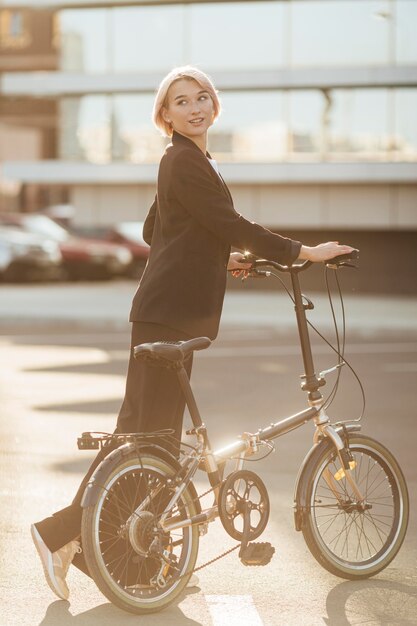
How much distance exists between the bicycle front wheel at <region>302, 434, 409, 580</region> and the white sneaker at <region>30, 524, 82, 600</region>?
95 cm

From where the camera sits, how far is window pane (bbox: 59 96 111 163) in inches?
1302

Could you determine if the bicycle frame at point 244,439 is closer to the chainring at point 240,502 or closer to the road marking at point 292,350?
the chainring at point 240,502

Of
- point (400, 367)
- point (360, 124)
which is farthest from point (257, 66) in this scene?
point (400, 367)

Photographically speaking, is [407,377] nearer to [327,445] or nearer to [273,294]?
[327,445]

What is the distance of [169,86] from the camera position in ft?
16.5

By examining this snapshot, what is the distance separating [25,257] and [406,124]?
955 cm

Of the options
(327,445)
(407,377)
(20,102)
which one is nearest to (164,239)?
(327,445)

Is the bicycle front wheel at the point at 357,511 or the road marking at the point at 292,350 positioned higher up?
the bicycle front wheel at the point at 357,511

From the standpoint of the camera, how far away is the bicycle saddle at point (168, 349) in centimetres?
477

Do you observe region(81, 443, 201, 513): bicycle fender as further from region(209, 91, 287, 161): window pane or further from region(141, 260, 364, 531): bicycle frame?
region(209, 91, 287, 161): window pane

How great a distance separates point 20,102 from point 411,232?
1103 inches

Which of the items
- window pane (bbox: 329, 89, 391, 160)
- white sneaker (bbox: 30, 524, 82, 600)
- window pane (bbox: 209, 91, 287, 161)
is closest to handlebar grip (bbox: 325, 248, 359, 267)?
white sneaker (bbox: 30, 524, 82, 600)

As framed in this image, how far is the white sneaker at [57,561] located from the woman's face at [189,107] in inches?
64.3

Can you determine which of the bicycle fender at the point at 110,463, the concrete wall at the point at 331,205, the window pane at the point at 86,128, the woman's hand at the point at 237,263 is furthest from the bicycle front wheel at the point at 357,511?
the window pane at the point at 86,128
